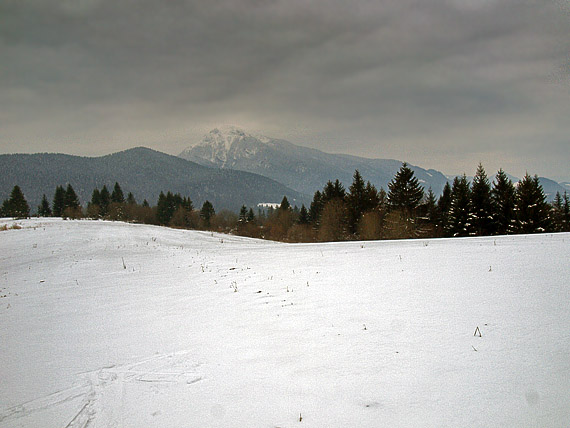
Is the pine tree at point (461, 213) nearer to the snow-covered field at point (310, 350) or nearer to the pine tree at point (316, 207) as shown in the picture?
the pine tree at point (316, 207)

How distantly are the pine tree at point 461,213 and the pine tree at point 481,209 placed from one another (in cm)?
50

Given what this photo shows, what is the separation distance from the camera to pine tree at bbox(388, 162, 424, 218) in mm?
40344

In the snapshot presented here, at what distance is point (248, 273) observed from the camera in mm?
9844

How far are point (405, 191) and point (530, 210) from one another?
13.3 meters

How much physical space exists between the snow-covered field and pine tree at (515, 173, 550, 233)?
1116 inches

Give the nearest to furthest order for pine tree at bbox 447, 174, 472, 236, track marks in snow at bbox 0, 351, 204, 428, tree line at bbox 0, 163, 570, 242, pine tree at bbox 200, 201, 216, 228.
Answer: track marks in snow at bbox 0, 351, 204, 428 < tree line at bbox 0, 163, 570, 242 < pine tree at bbox 447, 174, 472, 236 < pine tree at bbox 200, 201, 216, 228

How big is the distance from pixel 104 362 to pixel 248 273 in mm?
5512

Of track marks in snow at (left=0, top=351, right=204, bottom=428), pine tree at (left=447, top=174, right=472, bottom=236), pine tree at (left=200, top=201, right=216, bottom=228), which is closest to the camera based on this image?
track marks in snow at (left=0, top=351, right=204, bottom=428)

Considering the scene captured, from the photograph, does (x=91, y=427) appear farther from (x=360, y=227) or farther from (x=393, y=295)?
(x=360, y=227)

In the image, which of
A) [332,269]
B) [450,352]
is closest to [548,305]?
[450,352]

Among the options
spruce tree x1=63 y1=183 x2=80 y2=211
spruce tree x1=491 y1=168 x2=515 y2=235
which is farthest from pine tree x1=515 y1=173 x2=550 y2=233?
spruce tree x1=63 y1=183 x2=80 y2=211

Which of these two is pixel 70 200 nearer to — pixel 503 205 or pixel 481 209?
pixel 481 209

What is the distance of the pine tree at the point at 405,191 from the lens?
4034 cm

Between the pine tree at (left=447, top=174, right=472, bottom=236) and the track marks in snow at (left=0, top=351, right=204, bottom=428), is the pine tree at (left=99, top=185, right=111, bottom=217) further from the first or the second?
the track marks in snow at (left=0, top=351, right=204, bottom=428)
